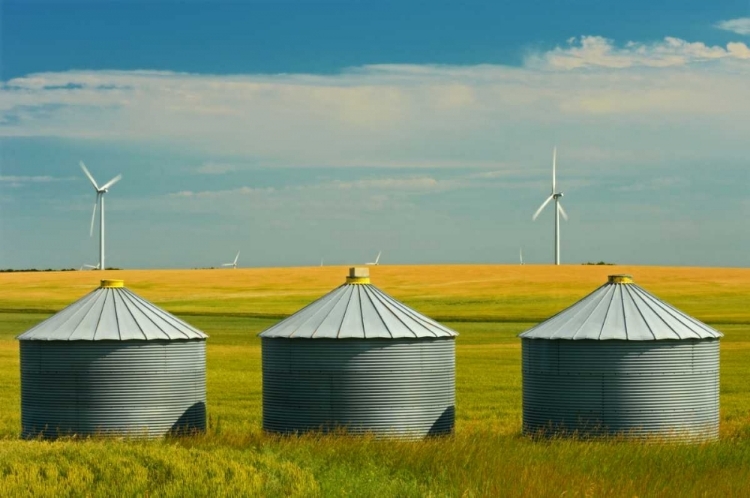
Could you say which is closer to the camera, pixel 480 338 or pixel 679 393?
pixel 679 393

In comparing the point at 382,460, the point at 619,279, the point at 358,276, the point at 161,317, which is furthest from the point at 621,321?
the point at 161,317

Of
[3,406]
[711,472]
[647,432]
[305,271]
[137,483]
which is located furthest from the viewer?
[305,271]

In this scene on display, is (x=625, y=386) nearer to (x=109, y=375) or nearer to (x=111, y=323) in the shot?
(x=109, y=375)

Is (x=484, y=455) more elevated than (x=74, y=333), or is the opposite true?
(x=74, y=333)

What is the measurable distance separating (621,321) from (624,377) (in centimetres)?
122

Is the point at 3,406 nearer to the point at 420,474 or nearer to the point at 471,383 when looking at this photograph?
the point at 471,383

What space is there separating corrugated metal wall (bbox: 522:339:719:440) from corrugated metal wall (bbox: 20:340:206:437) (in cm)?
757

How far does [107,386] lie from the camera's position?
2259 centimetres

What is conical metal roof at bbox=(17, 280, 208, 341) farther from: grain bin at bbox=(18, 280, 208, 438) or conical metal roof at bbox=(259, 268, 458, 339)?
conical metal roof at bbox=(259, 268, 458, 339)

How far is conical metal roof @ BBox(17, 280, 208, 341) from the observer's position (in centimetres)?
2272

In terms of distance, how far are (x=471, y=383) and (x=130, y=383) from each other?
16.9 metres

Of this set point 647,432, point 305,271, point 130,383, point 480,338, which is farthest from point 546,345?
point 305,271

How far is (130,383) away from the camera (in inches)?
893

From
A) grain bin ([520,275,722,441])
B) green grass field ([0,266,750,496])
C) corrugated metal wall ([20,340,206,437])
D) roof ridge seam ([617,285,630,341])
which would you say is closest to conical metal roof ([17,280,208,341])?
corrugated metal wall ([20,340,206,437])
